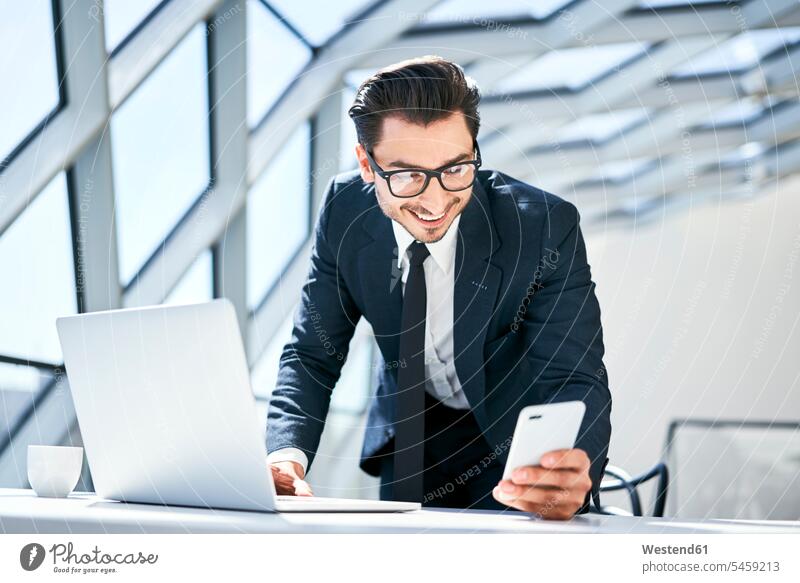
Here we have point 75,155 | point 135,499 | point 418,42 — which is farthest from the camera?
point 418,42

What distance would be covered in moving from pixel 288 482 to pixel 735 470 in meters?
6.16

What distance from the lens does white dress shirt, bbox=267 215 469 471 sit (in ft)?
5.38

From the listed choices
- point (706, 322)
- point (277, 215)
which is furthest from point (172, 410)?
point (706, 322)

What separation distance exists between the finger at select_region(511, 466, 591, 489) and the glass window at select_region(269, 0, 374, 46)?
121 inches

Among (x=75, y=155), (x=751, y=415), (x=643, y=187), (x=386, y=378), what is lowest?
(x=751, y=415)

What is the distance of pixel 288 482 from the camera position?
1317 mm

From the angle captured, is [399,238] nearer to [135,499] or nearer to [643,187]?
[135,499]

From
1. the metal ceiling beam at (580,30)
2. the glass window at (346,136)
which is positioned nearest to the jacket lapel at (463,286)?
the glass window at (346,136)

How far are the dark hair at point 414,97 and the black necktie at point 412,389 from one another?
0.83ft

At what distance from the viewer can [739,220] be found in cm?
838

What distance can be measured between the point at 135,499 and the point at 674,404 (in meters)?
7.66

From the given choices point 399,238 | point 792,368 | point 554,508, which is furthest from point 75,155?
point 792,368

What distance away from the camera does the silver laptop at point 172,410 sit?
0.92m

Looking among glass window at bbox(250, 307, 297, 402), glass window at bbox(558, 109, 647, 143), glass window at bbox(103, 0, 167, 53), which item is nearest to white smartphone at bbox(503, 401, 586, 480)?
glass window at bbox(103, 0, 167, 53)
